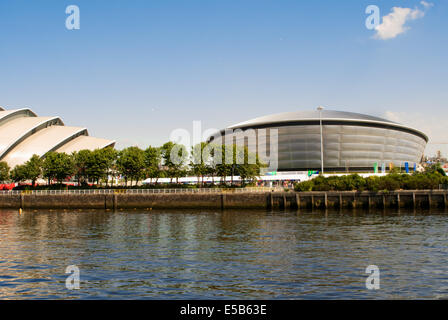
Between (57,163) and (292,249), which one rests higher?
(57,163)

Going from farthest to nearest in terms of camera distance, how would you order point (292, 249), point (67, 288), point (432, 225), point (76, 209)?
point (76, 209) < point (432, 225) < point (292, 249) < point (67, 288)

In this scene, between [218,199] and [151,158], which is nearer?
[218,199]

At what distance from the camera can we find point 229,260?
27.1m

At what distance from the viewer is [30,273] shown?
24.2m

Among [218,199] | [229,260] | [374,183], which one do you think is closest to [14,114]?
[218,199]

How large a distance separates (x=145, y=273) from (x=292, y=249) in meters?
11.6

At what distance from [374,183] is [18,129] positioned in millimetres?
109243

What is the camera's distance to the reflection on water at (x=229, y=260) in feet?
65.7

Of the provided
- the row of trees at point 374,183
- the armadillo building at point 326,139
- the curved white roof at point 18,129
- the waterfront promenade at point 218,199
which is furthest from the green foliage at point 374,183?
the curved white roof at point 18,129

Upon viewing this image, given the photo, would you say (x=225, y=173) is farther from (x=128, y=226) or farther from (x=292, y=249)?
(x=292, y=249)

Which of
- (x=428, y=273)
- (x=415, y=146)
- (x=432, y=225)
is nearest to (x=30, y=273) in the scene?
(x=428, y=273)

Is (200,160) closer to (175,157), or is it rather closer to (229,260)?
(175,157)

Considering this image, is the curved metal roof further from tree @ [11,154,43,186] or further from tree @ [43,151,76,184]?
tree @ [11,154,43,186]

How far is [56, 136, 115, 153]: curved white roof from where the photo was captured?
135663mm
